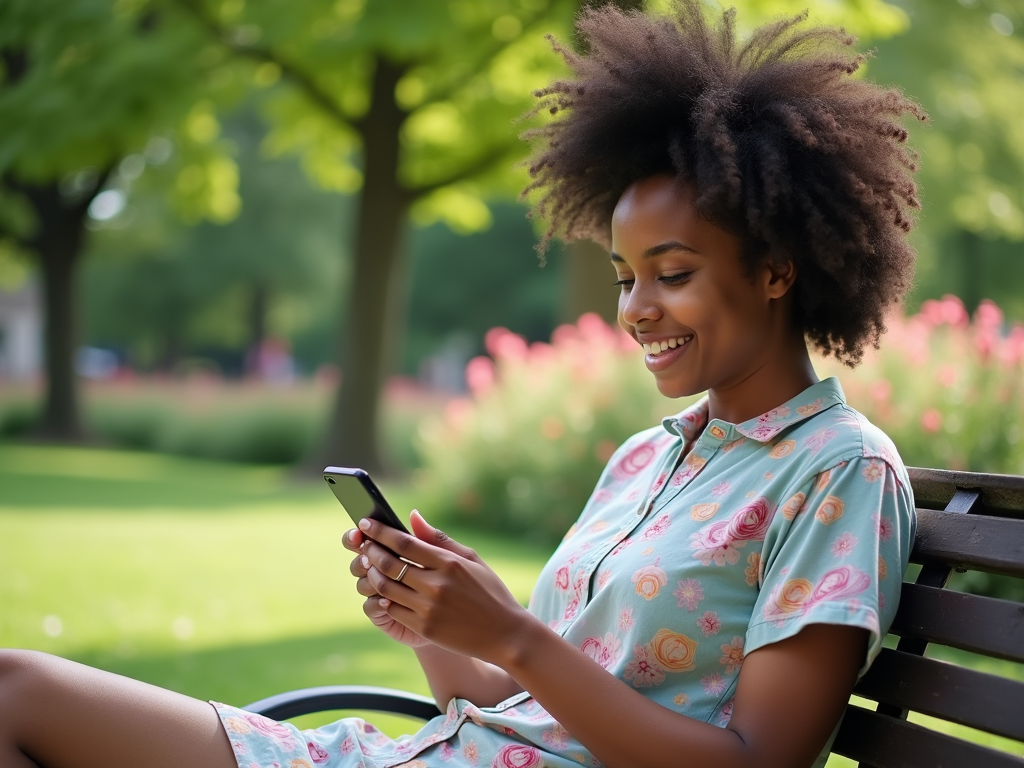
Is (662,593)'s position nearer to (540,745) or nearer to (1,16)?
(540,745)

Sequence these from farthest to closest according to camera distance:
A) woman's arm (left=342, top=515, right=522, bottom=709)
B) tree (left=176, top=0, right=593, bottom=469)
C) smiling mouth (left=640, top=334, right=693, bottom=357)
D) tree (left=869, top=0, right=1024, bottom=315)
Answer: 1. tree (left=869, top=0, right=1024, bottom=315)
2. tree (left=176, top=0, right=593, bottom=469)
3. woman's arm (left=342, top=515, right=522, bottom=709)
4. smiling mouth (left=640, top=334, right=693, bottom=357)

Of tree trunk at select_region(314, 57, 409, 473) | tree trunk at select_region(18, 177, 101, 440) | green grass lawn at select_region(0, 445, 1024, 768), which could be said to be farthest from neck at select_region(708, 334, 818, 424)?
tree trunk at select_region(18, 177, 101, 440)

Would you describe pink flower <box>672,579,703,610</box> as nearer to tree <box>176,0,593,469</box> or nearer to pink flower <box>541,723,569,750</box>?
pink flower <box>541,723,569,750</box>

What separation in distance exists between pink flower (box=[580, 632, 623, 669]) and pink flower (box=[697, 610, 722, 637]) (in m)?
0.16

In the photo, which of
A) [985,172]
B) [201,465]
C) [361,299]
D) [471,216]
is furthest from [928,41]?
[201,465]

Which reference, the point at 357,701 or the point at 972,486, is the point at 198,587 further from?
the point at 972,486

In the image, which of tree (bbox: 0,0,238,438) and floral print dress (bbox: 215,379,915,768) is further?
tree (bbox: 0,0,238,438)

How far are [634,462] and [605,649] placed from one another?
630mm

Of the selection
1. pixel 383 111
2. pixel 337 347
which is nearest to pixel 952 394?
pixel 383 111

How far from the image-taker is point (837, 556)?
5.94 feet

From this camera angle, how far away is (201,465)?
1892 cm

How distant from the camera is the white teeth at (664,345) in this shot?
7.26 ft

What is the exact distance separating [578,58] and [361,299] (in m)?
12.6

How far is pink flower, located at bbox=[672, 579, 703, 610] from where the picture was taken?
1.96 metres
